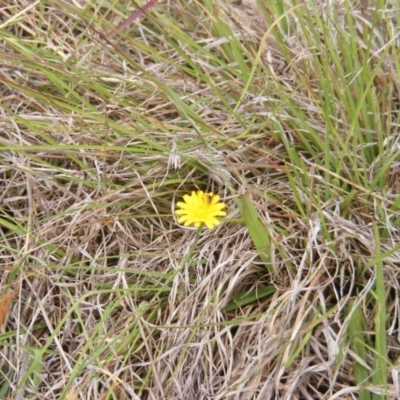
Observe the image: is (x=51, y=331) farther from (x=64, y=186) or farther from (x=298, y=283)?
(x=298, y=283)

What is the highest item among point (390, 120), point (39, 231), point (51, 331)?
point (390, 120)

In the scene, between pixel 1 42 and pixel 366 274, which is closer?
pixel 366 274

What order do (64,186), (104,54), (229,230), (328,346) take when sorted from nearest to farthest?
1. (328,346)
2. (229,230)
3. (64,186)
4. (104,54)

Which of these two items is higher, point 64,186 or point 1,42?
point 1,42

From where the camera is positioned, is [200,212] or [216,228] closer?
[200,212]

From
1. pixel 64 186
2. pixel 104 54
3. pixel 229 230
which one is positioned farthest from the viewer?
pixel 104 54

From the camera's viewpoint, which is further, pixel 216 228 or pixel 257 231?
pixel 216 228

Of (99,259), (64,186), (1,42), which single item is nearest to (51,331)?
(99,259)
